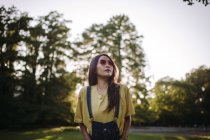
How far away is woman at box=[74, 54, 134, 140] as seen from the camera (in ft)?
10.5

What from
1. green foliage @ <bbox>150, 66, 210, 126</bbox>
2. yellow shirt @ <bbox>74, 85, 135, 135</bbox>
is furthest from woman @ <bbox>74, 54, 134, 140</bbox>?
green foliage @ <bbox>150, 66, 210, 126</bbox>

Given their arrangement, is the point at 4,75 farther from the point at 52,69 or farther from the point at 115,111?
the point at 115,111

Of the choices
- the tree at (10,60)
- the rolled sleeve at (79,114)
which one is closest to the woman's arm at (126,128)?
the rolled sleeve at (79,114)

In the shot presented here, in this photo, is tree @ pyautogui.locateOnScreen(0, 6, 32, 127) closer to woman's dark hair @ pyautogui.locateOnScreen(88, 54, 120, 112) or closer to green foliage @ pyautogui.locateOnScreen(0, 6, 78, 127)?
green foliage @ pyautogui.locateOnScreen(0, 6, 78, 127)

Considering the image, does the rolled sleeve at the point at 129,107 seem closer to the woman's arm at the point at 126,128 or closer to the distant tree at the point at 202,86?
the woman's arm at the point at 126,128

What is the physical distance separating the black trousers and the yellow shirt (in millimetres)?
48

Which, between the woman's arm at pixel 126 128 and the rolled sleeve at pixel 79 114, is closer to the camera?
the woman's arm at pixel 126 128

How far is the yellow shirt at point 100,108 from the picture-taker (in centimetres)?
321

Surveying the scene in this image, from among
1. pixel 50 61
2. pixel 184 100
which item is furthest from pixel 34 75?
pixel 184 100

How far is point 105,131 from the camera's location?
124 inches

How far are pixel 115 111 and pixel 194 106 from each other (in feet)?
180

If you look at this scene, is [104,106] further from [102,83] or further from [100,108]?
[102,83]

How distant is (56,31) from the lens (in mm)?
41344

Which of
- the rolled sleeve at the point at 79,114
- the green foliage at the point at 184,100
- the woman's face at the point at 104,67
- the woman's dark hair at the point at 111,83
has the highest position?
the woman's face at the point at 104,67
